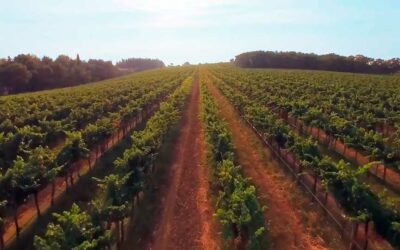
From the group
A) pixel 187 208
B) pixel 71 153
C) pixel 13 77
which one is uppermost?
pixel 13 77

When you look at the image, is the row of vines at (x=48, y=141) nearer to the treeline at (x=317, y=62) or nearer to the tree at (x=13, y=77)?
the tree at (x=13, y=77)

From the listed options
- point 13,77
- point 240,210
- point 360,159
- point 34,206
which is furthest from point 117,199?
point 13,77

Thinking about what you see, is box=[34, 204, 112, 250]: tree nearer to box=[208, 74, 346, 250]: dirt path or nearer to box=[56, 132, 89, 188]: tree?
box=[208, 74, 346, 250]: dirt path

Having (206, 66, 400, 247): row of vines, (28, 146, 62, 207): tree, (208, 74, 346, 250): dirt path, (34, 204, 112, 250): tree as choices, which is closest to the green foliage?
(208, 74, 346, 250): dirt path

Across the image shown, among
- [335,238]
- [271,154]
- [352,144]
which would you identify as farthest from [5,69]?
[335,238]

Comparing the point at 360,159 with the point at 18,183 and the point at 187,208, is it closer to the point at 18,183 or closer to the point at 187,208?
the point at 187,208
